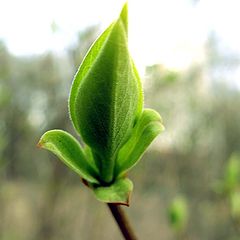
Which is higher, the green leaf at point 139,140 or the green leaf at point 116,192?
the green leaf at point 139,140

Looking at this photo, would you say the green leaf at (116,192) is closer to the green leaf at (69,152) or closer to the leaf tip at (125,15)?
the green leaf at (69,152)

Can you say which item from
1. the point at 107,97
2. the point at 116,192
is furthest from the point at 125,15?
the point at 116,192

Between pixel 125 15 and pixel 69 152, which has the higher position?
pixel 125 15

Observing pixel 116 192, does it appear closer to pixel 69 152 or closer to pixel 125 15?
pixel 69 152

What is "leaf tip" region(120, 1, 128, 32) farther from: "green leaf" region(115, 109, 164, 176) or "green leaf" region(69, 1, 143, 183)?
"green leaf" region(115, 109, 164, 176)

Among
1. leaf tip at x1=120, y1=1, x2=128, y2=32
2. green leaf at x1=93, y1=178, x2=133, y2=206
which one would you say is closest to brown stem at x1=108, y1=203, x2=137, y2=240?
green leaf at x1=93, y1=178, x2=133, y2=206

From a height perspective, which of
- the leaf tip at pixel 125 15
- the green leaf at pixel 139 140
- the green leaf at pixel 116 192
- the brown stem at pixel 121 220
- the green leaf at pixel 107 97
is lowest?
the brown stem at pixel 121 220

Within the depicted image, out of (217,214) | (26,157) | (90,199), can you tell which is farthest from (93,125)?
Answer: (217,214)

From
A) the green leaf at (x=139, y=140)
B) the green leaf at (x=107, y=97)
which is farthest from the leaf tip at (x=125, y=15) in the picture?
the green leaf at (x=139, y=140)

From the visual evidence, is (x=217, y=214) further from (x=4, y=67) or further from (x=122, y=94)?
(x=122, y=94)
